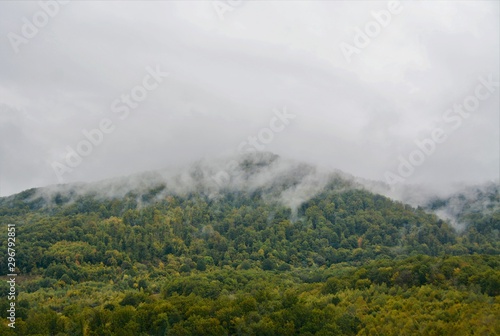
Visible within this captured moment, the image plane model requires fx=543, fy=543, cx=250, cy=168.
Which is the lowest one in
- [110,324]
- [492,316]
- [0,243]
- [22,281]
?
[492,316]

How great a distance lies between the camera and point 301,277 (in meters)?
172

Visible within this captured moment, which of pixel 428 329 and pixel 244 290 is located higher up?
pixel 244 290

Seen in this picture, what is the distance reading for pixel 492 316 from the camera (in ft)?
258

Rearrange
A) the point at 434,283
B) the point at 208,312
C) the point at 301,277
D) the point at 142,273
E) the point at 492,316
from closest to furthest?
the point at 492,316 → the point at 208,312 → the point at 434,283 → the point at 301,277 → the point at 142,273

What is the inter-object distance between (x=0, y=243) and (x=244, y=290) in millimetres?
92390

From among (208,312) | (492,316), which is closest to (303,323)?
(208,312)

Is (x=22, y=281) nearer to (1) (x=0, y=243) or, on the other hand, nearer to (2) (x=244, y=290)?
(1) (x=0, y=243)

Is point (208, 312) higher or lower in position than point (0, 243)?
lower

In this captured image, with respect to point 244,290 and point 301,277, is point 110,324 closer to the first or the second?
point 244,290

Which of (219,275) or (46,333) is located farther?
(219,275)

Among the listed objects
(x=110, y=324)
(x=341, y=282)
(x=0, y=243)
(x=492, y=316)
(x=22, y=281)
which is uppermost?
(x=0, y=243)

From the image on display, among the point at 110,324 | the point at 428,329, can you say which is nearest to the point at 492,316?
the point at 428,329

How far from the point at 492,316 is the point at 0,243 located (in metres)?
157

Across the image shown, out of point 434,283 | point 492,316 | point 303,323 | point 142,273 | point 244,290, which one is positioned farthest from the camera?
point 142,273
